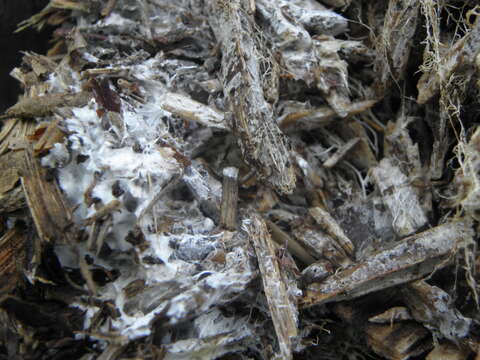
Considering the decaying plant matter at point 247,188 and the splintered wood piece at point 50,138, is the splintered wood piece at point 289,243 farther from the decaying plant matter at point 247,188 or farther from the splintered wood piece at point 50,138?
the splintered wood piece at point 50,138

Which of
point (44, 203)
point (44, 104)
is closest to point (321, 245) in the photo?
point (44, 203)

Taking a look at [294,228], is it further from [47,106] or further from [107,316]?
[47,106]

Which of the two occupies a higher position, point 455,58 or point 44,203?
point 455,58

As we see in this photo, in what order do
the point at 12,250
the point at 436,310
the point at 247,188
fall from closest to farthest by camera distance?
1. the point at 436,310
2. the point at 12,250
3. the point at 247,188

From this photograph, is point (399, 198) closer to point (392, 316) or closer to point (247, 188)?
point (392, 316)

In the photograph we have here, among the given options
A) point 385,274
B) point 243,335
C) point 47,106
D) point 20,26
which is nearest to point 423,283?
point 385,274
